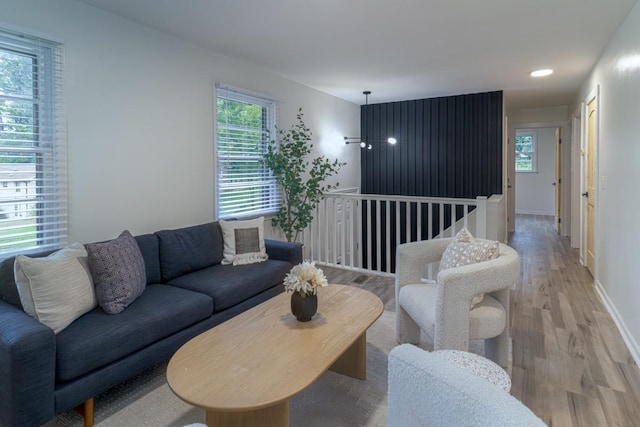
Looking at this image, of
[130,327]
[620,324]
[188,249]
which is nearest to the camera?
[130,327]

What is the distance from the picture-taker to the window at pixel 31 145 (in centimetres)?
224

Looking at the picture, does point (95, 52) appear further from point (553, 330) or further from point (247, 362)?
point (553, 330)

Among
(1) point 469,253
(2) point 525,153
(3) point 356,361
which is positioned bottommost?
(3) point 356,361

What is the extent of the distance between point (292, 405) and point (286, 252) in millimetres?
1550

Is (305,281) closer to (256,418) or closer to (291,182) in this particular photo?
(256,418)

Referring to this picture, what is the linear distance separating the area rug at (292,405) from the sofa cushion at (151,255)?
663 millimetres

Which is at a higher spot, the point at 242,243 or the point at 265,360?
the point at 242,243

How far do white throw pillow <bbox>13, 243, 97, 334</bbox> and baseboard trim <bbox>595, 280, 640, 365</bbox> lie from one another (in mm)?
3264

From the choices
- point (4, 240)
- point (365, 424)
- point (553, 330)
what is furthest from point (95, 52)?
point (553, 330)

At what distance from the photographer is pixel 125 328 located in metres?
1.96

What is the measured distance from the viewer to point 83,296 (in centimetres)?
203

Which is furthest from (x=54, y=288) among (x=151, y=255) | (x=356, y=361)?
(x=356, y=361)

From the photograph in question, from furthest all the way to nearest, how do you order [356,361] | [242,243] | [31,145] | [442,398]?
[242,243]
[31,145]
[356,361]
[442,398]

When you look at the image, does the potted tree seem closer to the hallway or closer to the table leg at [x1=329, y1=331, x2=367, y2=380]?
the table leg at [x1=329, y1=331, x2=367, y2=380]
